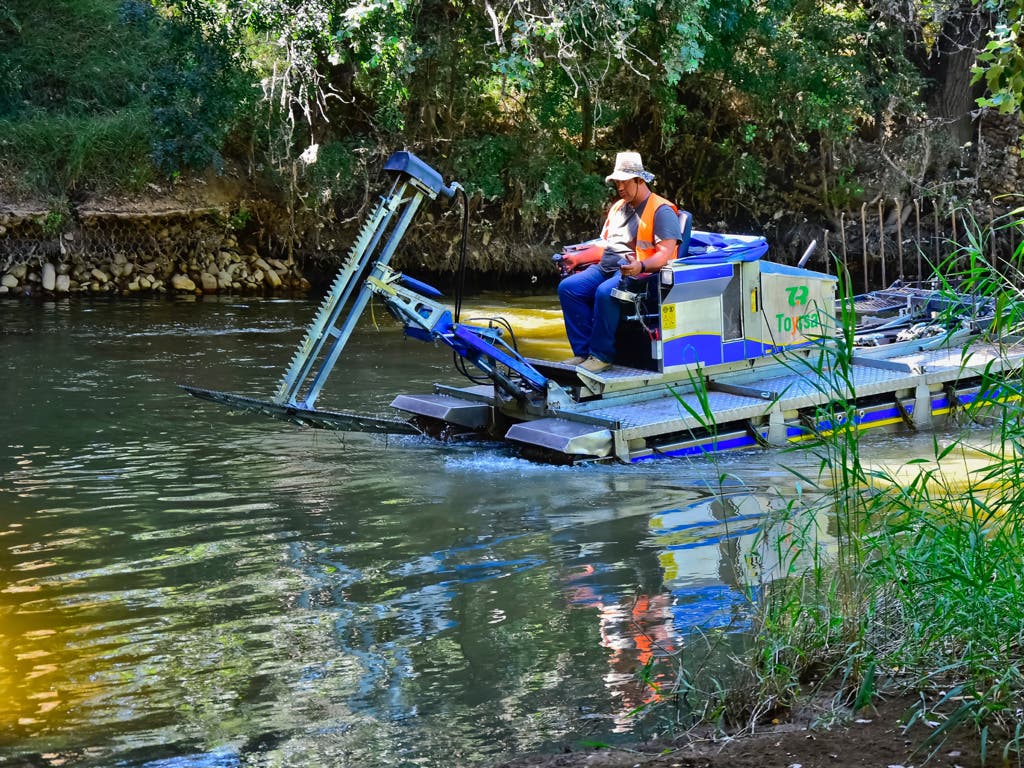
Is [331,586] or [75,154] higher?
[75,154]

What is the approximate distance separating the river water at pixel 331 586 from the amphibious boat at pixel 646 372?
275 mm

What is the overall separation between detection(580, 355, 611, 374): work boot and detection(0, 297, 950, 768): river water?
938 mm

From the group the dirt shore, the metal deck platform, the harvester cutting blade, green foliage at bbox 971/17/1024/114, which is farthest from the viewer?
the metal deck platform

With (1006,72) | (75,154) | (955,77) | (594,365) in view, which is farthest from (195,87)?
(1006,72)

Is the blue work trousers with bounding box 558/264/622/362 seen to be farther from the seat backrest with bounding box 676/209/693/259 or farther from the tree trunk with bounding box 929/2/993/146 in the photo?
the tree trunk with bounding box 929/2/993/146

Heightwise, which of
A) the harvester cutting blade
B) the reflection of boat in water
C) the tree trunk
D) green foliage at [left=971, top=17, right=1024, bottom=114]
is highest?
the tree trunk

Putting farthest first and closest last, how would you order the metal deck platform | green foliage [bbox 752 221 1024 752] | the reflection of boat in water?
the metal deck platform < the reflection of boat in water < green foliage [bbox 752 221 1024 752]

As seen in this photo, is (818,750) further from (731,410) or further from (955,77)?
(955,77)

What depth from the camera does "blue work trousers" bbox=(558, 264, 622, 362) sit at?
9.98 meters

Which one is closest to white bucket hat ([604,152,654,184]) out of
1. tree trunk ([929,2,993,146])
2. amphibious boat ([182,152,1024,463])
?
amphibious boat ([182,152,1024,463])

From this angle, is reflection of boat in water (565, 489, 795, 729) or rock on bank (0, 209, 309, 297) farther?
rock on bank (0, 209, 309, 297)

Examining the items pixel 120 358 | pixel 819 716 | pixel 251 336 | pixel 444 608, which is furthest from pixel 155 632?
pixel 251 336

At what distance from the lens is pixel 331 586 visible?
6.93 m

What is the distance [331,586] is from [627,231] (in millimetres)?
4177
